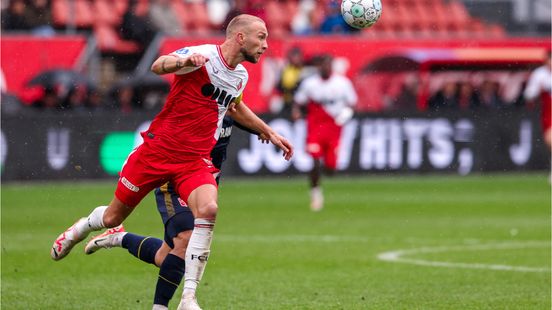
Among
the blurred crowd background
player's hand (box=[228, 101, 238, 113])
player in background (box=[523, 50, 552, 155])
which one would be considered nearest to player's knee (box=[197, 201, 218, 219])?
player's hand (box=[228, 101, 238, 113])

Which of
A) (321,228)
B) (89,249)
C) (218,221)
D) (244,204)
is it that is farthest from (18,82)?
(89,249)

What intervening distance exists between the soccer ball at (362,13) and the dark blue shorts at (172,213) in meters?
2.09

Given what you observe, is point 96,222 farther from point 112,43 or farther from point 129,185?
point 112,43

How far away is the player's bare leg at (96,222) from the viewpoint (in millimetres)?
8570

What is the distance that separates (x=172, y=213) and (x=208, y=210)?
0.64 m

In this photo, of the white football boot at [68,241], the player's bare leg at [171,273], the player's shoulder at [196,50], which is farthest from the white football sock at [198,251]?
the white football boot at [68,241]

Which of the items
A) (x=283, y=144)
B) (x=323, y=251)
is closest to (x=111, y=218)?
(x=283, y=144)

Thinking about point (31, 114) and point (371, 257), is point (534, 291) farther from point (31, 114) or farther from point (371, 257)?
point (31, 114)

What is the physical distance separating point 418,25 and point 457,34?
66.2 inches

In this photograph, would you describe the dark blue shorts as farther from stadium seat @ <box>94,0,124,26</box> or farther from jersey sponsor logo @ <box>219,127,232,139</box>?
stadium seat @ <box>94,0,124,26</box>

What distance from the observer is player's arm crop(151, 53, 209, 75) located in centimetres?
767

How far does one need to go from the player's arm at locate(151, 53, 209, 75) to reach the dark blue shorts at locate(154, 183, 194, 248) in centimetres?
118

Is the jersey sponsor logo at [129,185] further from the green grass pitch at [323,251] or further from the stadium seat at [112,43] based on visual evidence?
the stadium seat at [112,43]

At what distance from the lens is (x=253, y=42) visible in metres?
8.25
